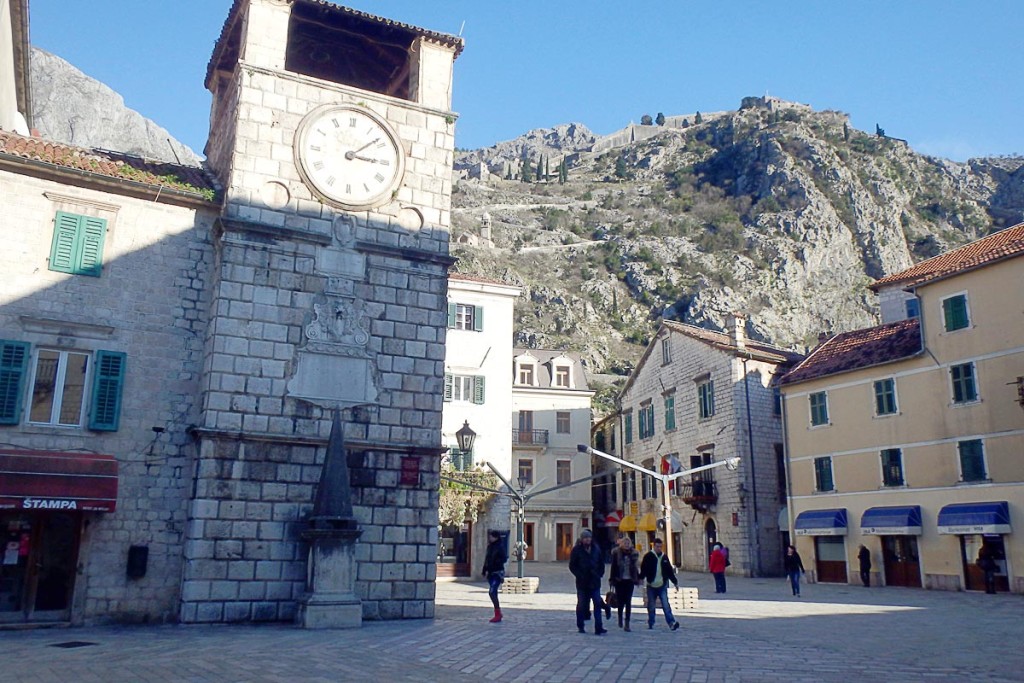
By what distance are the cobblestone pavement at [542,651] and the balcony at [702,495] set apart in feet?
60.3

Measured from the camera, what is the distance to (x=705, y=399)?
1476 inches

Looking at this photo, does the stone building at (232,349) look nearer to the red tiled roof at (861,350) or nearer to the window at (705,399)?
the red tiled roof at (861,350)

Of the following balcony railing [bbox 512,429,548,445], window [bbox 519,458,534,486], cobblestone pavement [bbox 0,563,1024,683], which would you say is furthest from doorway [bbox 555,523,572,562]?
cobblestone pavement [bbox 0,563,1024,683]

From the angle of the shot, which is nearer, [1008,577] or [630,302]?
[1008,577]

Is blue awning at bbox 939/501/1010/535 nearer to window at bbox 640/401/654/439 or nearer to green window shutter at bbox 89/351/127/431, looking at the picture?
window at bbox 640/401/654/439

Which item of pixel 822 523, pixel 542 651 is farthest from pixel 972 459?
pixel 542 651

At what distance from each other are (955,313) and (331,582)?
22306 millimetres

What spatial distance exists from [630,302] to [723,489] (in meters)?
59.6

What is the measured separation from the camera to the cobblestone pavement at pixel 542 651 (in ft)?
29.3

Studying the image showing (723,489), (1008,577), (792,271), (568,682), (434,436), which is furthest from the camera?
(792,271)

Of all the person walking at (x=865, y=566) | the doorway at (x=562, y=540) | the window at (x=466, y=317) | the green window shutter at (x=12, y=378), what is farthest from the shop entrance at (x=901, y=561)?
the green window shutter at (x=12, y=378)

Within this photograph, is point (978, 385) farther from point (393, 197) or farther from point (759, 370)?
point (393, 197)

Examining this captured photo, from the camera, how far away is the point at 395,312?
54.0 ft

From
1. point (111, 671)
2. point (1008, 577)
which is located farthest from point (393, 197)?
point (1008, 577)
